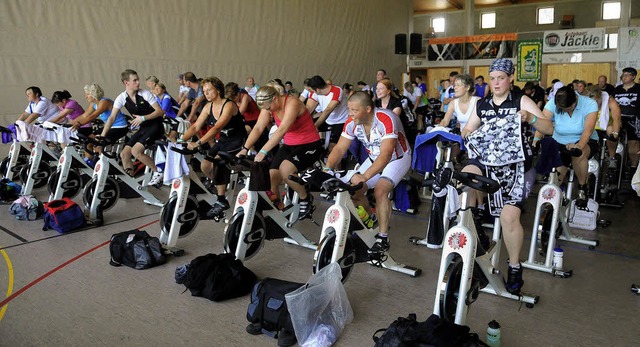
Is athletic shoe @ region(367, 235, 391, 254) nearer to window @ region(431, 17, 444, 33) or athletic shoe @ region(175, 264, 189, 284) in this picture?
athletic shoe @ region(175, 264, 189, 284)

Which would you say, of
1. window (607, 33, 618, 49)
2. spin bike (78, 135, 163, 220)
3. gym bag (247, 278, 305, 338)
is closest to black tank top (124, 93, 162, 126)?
spin bike (78, 135, 163, 220)

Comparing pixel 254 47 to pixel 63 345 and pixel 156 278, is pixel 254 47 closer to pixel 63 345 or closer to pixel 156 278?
pixel 156 278

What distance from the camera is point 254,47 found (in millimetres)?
13836

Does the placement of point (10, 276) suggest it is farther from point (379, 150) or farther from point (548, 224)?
point (548, 224)

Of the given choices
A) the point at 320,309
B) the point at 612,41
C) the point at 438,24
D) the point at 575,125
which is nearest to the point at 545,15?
the point at 438,24

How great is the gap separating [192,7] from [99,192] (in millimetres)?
7761

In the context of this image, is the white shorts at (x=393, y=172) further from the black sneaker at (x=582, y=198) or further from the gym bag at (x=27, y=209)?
the gym bag at (x=27, y=209)

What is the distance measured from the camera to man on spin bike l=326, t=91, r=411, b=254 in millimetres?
3723

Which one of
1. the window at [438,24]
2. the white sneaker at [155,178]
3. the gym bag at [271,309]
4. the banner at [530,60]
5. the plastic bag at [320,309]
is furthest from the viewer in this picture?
the window at [438,24]

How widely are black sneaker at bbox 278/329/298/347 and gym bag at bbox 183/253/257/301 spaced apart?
29.2 inches

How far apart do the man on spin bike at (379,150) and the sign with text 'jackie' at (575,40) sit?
53.4 feet

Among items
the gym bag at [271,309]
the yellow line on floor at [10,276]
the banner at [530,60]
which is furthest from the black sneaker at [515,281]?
the banner at [530,60]

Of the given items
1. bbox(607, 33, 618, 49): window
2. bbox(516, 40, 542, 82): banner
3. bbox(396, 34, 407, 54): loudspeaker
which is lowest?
bbox(516, 40, 542, 82): banner

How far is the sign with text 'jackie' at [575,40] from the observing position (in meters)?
17.3
